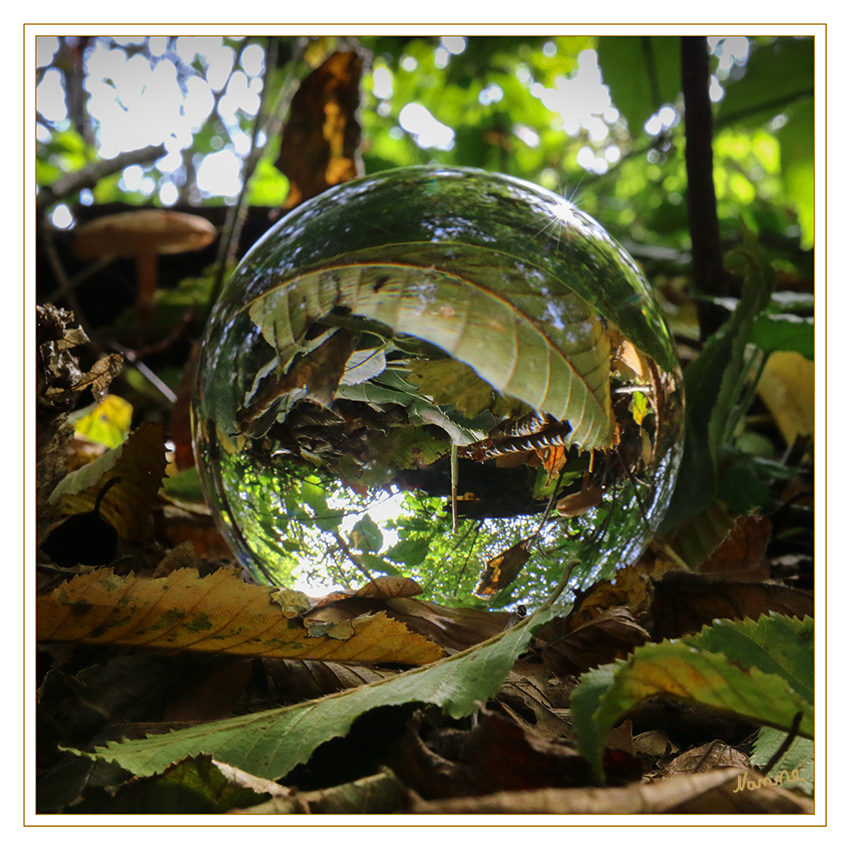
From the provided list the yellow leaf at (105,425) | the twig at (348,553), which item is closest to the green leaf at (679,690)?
the twig at (348,553)

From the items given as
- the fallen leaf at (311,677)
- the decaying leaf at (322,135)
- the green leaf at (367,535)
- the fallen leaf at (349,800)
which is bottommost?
the fallen leaf at (311,677)

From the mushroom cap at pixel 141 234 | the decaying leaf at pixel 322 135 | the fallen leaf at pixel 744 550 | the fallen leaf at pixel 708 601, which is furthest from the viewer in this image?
the mushroom cap at pixel 141 234

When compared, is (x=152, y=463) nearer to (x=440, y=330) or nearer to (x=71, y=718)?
(x=71, y=718)

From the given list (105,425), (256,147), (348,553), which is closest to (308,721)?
(348,553)

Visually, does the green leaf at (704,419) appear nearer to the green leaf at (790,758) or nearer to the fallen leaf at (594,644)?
the fallen leaf at (594,644)

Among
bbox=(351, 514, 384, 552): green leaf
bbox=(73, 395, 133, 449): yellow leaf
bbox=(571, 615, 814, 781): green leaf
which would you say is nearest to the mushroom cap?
bbox=(73, 395, 133, 449): yellow leaf

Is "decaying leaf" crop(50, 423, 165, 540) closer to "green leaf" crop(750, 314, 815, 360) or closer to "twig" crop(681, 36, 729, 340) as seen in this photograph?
"green leaf" crop(750, 314, 815, 360)
